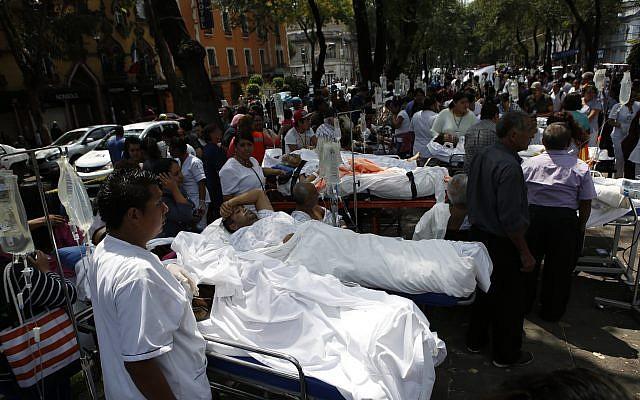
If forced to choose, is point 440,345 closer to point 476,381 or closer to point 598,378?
point 476,381

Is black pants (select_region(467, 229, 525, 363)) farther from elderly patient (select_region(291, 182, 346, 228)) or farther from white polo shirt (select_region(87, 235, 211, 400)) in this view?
white polo shirt (select_region(87, 235, 211, 400))

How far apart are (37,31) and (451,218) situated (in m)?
16.0

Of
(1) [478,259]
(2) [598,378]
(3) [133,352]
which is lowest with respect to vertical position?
(1) [478,259]

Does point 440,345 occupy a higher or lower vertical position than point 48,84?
lower

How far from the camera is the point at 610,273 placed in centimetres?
481

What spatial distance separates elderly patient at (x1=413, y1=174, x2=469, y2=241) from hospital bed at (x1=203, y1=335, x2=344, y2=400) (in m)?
2.17

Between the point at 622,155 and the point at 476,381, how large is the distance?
19.8 feet

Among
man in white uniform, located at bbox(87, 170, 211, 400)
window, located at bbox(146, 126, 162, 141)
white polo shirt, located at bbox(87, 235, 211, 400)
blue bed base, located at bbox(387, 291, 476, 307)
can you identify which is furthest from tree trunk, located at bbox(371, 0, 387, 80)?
white polo shirt, located at bbox(87, 235, 211, 400)

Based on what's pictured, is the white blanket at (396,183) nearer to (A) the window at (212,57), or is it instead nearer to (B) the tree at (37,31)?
(B) the tree at (37,31)

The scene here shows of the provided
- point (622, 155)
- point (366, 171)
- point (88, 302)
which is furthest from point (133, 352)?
point (622, 155)

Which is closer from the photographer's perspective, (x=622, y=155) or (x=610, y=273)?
(x=610, y=273)

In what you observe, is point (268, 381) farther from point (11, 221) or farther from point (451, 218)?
point (451, 218)

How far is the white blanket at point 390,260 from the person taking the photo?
10.7ft

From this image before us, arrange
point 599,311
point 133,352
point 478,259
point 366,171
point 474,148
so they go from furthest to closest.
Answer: point 366,171 → point 474,148 → point 599,311 → point 478,259 → point 133,352
